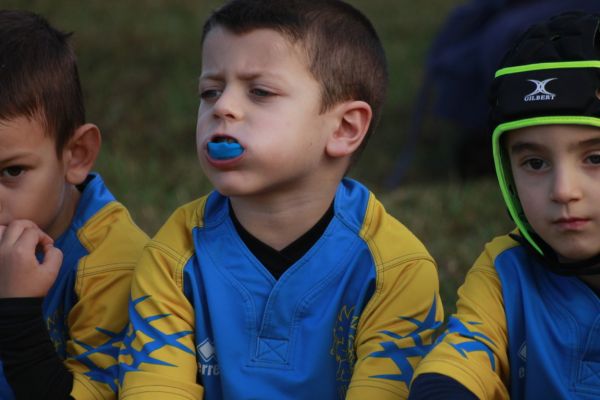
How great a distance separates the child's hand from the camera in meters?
2.74

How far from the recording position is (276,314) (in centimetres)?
275

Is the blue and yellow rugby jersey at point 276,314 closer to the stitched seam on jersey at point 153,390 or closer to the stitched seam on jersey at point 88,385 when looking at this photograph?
the stitched seam on jersey at point 153,390

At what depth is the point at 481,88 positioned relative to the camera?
21.1 feet

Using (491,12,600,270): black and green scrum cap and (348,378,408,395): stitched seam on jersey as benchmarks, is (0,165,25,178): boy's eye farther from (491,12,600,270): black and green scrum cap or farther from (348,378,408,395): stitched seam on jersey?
(491,12,600,270): black and green scrum cap

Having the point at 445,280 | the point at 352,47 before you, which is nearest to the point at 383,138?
the point at 445,280

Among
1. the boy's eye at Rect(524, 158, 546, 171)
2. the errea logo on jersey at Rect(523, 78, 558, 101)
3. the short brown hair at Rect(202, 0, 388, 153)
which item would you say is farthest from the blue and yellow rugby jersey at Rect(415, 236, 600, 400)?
the short brown hair at Rect(202, 0, 388, 153)

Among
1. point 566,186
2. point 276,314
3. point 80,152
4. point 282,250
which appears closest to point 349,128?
point 282,250

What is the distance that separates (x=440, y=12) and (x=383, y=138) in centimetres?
266

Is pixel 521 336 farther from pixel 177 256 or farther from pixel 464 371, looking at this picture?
pixel 177 256

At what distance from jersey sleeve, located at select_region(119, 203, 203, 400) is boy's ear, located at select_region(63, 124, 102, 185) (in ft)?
1.11

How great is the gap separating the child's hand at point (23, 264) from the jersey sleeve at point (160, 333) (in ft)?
0.77

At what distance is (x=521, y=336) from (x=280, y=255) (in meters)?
0.68

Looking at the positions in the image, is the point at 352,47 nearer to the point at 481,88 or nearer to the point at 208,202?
the point at 208,202

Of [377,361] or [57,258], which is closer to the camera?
[377,361]
